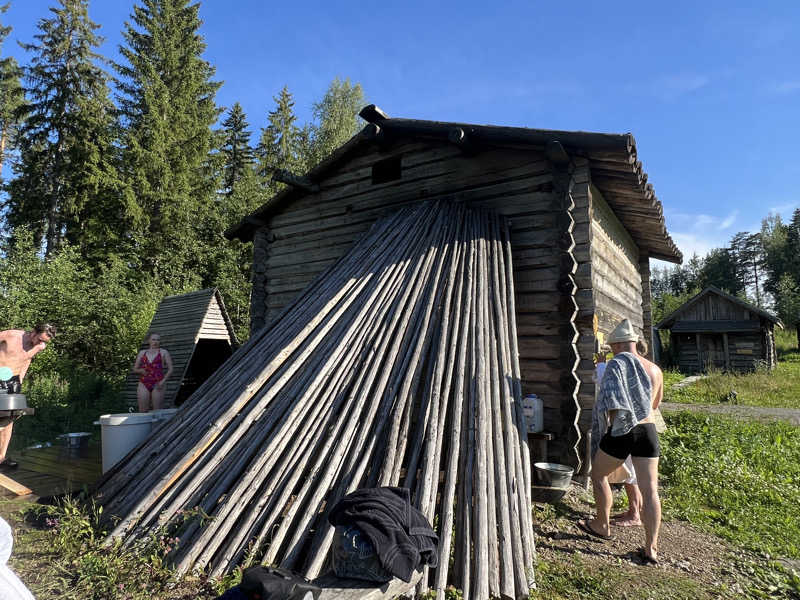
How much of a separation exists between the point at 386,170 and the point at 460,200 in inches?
70.9

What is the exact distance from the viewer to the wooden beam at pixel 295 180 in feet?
25.6

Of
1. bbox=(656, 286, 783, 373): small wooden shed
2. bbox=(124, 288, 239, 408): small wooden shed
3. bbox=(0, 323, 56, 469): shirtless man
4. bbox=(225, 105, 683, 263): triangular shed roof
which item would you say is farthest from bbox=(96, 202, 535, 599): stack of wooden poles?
bbox=(656, 286, 783, 373): small wooden shed

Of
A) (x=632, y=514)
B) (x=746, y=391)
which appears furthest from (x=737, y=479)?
(x=746, y=391)

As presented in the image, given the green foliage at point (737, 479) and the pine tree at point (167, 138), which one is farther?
the pine tree at point (167, 138)

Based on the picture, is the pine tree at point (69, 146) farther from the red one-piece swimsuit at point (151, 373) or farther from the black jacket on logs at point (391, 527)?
the black jacket on logs at point (391, 527)

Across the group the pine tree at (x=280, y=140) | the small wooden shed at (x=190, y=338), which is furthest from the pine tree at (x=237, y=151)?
the small wooden shed at (x=190, y=338)

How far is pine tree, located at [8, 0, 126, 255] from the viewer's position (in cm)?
1947

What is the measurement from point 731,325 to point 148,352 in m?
26.3

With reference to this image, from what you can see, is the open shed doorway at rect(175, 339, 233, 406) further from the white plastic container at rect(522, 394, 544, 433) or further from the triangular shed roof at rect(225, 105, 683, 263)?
the white plastic container at rect(522, 394, 544, 433)

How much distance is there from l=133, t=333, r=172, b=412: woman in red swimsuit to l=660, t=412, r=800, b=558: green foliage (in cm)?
726

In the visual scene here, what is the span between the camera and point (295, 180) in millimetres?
8109

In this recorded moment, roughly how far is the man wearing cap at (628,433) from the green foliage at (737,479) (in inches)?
49.6

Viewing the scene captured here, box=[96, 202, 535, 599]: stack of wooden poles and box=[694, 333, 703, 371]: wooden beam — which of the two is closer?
box=[96, 202, 535, 599]: stack of wooden poles

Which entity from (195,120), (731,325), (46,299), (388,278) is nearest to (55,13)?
(195,120)
